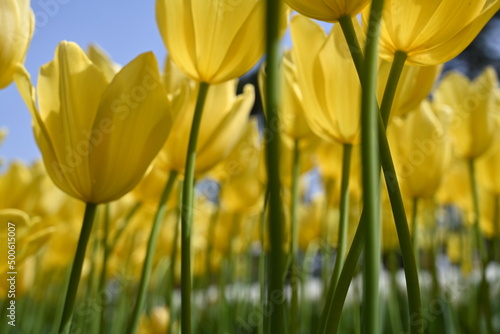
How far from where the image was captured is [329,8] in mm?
353

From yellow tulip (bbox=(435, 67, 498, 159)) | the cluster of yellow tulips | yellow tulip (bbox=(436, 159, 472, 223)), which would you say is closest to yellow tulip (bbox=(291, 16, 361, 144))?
the cluster of yellow tulips

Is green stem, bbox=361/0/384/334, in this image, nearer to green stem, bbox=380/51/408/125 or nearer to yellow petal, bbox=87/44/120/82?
green stem, bbox=380/51/408/125

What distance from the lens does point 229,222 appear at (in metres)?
1.41

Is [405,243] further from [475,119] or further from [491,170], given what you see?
[491,170]

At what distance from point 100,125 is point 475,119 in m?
0.69

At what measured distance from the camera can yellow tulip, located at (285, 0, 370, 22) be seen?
1.14ft

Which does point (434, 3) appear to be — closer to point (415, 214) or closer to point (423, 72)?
point (423, 72)

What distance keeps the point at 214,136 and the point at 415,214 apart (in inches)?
12.7

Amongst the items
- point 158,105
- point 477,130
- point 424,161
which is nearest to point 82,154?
point 158,105

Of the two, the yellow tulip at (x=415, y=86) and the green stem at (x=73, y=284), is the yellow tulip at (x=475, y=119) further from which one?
the green stem at (x=73, y=284)

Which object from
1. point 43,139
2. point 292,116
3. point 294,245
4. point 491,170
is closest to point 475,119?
point 491,170

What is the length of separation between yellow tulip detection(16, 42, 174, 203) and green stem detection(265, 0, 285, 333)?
0.78 feet

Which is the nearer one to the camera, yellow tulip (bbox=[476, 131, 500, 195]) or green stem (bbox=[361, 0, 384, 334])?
green stem (bbox=[361, 0, 384, 334])

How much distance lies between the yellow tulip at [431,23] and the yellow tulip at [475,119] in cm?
57
